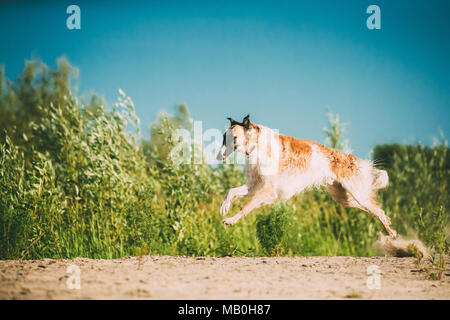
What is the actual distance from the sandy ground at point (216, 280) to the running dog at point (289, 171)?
2.99 ft

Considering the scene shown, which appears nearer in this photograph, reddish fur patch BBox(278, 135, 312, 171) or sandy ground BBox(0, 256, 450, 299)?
sandy ground BBox(0, 256, 450, 299)

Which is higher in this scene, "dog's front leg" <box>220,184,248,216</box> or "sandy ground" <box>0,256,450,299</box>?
"dog's front leg" <box>220,184,248,216</box>

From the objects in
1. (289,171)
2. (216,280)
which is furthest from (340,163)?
(216,280)

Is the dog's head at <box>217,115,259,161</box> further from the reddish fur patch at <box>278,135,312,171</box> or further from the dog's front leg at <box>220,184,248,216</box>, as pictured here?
the reddish fur patch at <box>278,135,312,171</box>

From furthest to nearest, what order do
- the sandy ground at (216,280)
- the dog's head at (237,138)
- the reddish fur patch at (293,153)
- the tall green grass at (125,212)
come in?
the tall green grass at (125,212)
the reddish fur patch at (293,153)
the dog's head at (237,138)
the sandy ground at (216,280)

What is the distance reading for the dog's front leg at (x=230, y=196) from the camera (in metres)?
5.75

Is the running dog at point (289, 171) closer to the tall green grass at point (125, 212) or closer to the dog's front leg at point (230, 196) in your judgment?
the dog's front leg at point (230, 196)

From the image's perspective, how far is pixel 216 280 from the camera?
444 cm

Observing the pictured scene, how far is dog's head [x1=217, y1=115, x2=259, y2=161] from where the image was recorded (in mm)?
6133

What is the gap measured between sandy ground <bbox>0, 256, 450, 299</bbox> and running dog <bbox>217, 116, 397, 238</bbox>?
0.91 meters

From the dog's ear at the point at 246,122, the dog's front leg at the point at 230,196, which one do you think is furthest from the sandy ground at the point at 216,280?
the dog's ear at the point at 246,122

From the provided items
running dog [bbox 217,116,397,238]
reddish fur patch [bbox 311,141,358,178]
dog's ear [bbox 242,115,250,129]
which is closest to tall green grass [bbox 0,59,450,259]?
running dog [bbox 217,116,397,238]

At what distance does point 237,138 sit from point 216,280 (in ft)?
7.92
